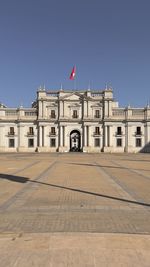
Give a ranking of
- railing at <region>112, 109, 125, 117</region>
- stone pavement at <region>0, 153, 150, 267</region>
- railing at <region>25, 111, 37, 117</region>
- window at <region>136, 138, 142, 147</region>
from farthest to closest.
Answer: railing at <region>25, 111, 37, 117</region> → railing at <region>112, 109, 125, 117</region> → window at <region>136, 138, 142, 147</region> → stone pavement at <region>0, 153, 150, 267</region>

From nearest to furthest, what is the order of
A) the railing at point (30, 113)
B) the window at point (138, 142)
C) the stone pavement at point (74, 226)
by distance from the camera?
the stone pavement at point (74, 226) → the window at point (138, 142) → the railing at point (30, 113)

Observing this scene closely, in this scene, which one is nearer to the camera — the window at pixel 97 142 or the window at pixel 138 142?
the window at pixel 138 142

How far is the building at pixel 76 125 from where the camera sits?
60.7 meters

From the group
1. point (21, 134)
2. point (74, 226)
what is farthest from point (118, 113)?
point (74, 226)

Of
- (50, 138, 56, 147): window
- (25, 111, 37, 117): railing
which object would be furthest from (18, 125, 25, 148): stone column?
(50, 138, 56, 147): window

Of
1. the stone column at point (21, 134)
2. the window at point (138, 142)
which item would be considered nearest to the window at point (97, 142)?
the window at point (138, 142)

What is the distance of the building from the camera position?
6069 centimetres

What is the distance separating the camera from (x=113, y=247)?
527cm

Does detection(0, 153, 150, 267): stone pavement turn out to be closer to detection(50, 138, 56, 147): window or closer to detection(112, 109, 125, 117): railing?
detection(50, 138, 56, 147): window

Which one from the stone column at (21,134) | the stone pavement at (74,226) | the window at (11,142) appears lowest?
the stone pavement at (74,226)

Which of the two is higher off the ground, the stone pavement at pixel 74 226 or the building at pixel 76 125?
the building at pixel 76 125

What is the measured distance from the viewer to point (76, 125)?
61469 millimetres

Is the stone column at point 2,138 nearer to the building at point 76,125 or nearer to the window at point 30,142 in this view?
the building at point 76,125

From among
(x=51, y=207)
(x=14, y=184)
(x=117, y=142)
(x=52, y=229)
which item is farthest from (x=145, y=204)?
(x=117, y=142)
